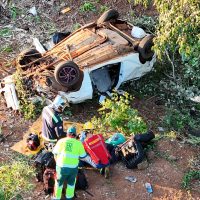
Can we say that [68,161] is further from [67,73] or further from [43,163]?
[67,73]

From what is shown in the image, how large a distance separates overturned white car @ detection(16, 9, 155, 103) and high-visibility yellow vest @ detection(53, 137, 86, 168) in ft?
7.37

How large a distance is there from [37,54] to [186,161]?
162 inches

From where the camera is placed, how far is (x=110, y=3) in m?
14.4

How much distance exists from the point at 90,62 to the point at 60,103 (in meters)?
1.09

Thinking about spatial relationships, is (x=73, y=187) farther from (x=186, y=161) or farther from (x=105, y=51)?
(x=105, y=51)

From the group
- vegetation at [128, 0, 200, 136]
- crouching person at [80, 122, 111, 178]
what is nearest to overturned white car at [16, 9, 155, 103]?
vegetation at [128, 0, 200, 136]

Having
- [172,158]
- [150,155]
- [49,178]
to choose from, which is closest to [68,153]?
[49,178]

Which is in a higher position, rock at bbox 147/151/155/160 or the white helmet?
the white helmet

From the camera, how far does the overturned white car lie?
1052cm

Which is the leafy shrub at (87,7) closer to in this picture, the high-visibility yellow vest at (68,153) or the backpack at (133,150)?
the backpack at (133,150)

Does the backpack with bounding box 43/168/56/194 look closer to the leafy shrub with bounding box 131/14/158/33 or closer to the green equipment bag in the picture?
the green equipment bag

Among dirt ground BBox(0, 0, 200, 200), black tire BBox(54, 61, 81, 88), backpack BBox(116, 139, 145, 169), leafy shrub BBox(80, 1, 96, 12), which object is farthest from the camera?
leafy shrub BBox(80, 1, 96, 12)

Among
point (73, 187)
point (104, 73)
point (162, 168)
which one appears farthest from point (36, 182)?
point (104, 73)

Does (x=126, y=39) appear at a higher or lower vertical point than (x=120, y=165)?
higher
